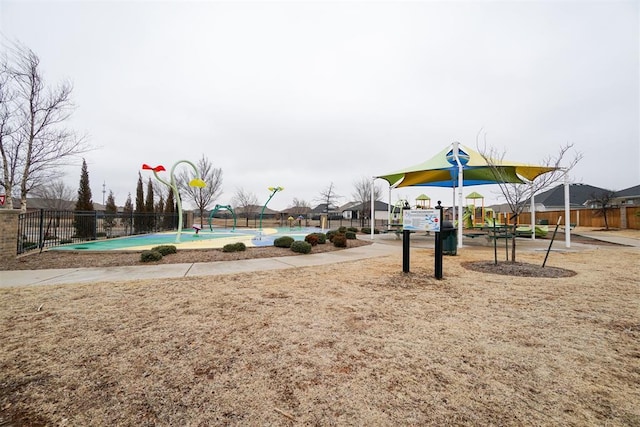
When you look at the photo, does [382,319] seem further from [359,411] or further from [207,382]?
[207,382]

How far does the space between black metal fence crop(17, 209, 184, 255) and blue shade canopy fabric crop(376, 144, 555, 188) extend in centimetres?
1469

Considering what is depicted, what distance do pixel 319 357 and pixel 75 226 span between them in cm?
1658

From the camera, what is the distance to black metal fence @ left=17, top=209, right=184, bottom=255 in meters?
8.78

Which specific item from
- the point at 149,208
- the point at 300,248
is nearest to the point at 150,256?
the point at 300,248

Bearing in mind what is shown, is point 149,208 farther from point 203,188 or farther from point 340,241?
point 340,241

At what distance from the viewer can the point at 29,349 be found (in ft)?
8.73

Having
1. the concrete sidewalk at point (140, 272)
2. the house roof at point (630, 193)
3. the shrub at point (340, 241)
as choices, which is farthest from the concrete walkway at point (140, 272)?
the house roof at point (630, 193)

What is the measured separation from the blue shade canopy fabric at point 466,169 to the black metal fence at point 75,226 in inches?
578

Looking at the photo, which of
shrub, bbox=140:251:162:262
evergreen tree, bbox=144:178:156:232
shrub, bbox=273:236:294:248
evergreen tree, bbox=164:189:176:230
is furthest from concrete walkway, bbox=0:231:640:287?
evergreen tree, bbox=164:189:176:230

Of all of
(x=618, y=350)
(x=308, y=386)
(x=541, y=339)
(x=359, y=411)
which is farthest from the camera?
(x=541, y=339)

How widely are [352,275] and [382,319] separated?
2.65 metres

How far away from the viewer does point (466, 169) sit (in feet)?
39.1

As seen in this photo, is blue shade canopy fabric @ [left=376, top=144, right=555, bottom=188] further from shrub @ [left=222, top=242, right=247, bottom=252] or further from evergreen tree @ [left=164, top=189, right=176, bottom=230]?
evergreen tree @ [left=164, top=189, right=176, bottom=230]

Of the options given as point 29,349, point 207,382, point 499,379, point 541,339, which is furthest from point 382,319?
point 29,349
